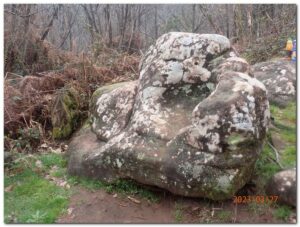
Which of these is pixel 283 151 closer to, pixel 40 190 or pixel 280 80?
pixel 280 80

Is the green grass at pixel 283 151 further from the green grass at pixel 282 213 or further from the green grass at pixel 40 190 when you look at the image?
the green grass at pixel 40 190

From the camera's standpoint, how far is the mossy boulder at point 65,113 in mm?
7371

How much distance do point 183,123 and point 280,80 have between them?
6.51 feet

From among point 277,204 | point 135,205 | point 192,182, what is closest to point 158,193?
point 135,205

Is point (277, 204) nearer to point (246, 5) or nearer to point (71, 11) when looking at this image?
point (246, 5)

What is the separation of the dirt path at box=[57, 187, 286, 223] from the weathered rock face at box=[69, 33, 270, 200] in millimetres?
214

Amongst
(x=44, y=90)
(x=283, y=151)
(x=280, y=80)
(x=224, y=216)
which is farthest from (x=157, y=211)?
(x=44, y=90)

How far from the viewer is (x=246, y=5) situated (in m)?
11.7

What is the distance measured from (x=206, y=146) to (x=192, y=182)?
1.56ft

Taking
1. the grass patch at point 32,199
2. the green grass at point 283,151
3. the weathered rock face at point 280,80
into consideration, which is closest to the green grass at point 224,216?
the green grass at point 283,151

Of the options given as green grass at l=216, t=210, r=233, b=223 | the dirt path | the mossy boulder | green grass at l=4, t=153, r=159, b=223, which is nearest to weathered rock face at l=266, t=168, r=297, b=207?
the dirt path

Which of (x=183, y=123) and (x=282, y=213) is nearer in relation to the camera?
(x=282, y=213)

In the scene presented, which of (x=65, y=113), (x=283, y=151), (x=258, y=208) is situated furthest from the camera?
(x=65, y=113)

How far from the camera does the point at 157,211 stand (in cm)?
494
